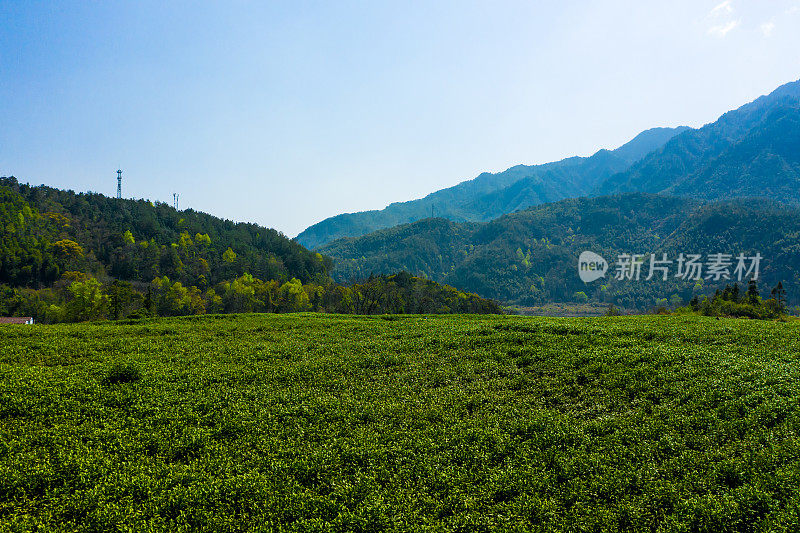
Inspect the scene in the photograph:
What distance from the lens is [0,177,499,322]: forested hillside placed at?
8768 cm

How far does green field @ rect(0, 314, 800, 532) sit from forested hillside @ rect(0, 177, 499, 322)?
47932mm

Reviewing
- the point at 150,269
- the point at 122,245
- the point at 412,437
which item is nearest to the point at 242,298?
the point at 150,269

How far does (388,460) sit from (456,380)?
18.6ft

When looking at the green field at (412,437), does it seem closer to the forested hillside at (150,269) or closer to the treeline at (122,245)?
the forested hillside at (150,269)

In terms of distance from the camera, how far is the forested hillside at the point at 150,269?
87.7 metres

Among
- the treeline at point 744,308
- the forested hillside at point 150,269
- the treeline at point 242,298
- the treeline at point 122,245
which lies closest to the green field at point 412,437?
the treeline at point 744,308

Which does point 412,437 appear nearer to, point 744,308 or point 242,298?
point 744,308

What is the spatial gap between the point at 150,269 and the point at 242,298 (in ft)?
157

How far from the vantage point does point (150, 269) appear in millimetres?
124000

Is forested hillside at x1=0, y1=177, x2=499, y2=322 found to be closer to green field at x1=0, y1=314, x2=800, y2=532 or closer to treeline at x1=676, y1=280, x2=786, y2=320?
treeline at x1=676, y1=280, x2=786, y2=320

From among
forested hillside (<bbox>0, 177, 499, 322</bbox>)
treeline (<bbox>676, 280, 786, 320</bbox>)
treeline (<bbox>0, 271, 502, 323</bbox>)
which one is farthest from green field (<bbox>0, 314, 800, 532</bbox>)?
treeline (<bbox>0, 271, 502, 323</bbox>)

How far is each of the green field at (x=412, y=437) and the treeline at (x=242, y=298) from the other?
62672 millimetres

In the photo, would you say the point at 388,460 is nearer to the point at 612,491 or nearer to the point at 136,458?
the point at 612,491

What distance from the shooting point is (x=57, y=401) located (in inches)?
505
